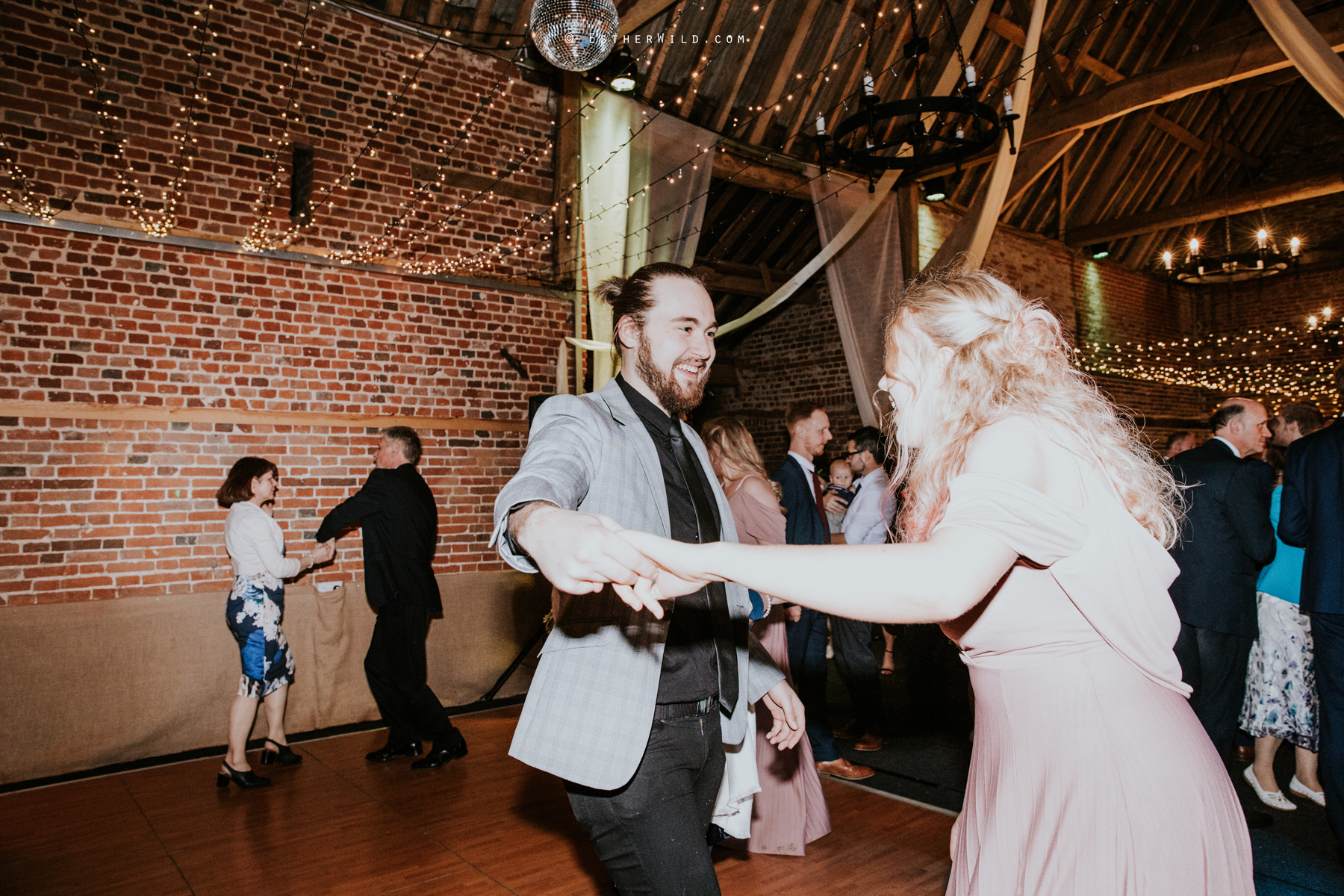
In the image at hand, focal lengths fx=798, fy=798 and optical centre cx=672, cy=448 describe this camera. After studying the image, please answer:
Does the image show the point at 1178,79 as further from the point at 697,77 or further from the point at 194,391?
the point at 194,391

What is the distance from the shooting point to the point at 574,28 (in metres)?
3.25

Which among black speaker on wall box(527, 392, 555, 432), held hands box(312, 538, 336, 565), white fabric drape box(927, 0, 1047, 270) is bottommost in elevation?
held hands box(312, 538, 336, 565)

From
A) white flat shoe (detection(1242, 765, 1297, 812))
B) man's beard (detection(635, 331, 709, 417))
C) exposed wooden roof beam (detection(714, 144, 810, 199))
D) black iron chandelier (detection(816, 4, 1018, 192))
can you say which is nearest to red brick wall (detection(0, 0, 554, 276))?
exposed wooden roof beam (detection(714, 144, 810, 199))

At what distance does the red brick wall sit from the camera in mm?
4375

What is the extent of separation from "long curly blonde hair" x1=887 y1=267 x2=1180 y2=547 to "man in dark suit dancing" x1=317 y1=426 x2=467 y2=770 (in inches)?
147

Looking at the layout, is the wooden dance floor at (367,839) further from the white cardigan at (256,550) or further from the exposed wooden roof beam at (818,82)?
the exposed wooden roof beam at (818,82)

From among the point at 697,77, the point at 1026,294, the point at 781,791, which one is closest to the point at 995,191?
the point at 697,77

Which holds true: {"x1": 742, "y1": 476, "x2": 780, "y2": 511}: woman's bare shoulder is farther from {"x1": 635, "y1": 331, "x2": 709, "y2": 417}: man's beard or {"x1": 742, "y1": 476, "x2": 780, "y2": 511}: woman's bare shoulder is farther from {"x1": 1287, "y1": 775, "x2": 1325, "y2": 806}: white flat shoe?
{"x1": 1287, "y1": 775, "x2": 1325, "y2": 806}: white flat shoe

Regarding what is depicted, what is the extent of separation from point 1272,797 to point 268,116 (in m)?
6.52

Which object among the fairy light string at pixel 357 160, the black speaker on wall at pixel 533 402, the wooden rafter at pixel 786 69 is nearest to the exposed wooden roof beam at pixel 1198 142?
Answer: the wooden rafter at pixel 786 69

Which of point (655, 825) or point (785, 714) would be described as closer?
point (655, 825)

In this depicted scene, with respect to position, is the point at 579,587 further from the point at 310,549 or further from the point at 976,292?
the point at 310,549

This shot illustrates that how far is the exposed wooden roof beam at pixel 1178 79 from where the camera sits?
6.27m

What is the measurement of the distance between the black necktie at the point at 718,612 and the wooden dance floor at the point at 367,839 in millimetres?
1619
